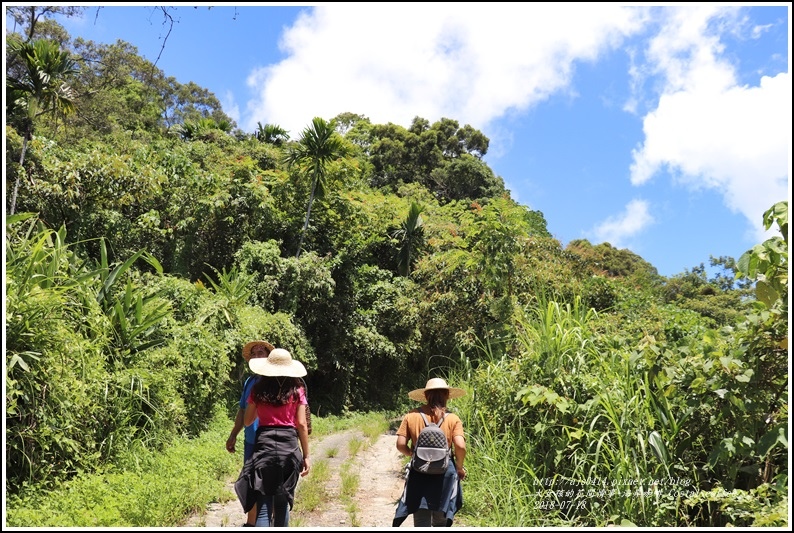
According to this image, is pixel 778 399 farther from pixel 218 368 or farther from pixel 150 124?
pixel 150 124

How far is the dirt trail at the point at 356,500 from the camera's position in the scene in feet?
16.4

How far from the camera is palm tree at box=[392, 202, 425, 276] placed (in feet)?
60.2

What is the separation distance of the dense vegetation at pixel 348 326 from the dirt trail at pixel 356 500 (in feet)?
3.21

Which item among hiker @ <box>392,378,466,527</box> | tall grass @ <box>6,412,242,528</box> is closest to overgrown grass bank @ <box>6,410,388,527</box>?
tall grass @ <box>6,412,242,528</box>

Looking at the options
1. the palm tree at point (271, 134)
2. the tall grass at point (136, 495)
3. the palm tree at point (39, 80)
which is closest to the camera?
the tall grass at point (136, 495)

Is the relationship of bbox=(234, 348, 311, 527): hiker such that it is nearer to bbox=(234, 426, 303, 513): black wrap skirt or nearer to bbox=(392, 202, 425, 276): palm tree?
bbox=(234, 426, 303, 513): black wrap skirt

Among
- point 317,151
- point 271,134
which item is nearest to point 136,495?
point 317,151

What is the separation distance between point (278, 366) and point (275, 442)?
515mm

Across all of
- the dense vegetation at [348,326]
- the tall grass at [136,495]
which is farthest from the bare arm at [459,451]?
the tall grass at [136,495]

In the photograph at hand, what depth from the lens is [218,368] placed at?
29.2 ft

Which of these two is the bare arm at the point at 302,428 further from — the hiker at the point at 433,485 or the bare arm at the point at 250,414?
the hiker at the point at 433,485

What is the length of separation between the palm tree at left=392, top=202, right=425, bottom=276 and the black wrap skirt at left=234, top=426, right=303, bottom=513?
48.1 ft

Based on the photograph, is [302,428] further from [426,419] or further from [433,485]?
[433,485]

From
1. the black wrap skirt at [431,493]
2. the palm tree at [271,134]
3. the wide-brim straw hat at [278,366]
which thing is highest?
the palm tree at [271,134]
